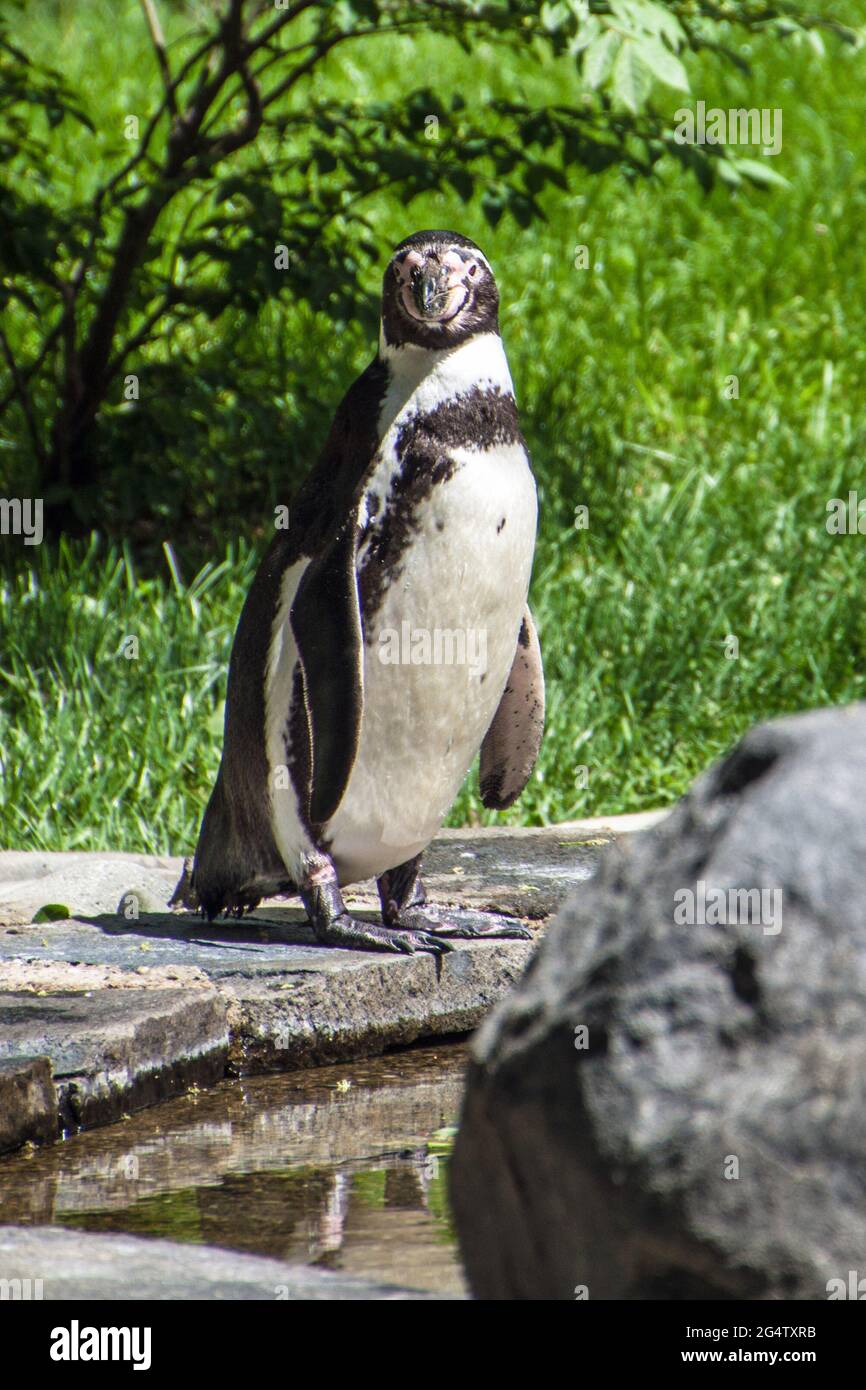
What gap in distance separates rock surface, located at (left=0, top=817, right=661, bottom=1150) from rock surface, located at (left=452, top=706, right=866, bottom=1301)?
1.44 meters

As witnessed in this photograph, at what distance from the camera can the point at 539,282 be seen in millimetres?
9078

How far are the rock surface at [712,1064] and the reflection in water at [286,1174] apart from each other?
602 millimetres

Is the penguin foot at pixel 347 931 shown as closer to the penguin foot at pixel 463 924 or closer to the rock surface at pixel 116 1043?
the penguin foot at pixel 463 924

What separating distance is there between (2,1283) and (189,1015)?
1260 millimetres

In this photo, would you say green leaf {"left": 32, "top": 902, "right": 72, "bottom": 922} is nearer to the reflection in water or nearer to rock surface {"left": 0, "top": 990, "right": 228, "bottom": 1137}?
rock surface {"left": 0, "top": 990, "right": 228, "bottom": 1137}

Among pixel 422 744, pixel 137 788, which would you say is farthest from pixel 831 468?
pixel 422 744

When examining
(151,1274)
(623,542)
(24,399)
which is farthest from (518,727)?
(24,399)

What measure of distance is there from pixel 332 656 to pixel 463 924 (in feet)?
2.30

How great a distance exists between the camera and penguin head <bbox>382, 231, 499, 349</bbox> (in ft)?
11.3

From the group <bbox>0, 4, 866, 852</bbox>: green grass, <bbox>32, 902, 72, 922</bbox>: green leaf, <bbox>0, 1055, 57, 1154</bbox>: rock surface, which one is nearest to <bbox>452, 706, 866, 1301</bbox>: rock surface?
<bbox>0, 1055, 57, 1154</bbox>: rock surface

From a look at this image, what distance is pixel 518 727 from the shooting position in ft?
13.4

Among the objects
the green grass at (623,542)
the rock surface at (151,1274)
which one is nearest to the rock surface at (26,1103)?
the rock surface at (151,1274)

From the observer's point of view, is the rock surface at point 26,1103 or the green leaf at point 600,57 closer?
the rock surface at point 26,1103

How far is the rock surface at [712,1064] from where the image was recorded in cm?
154
